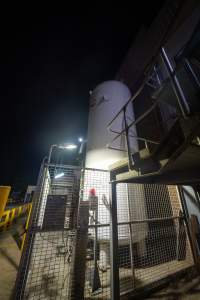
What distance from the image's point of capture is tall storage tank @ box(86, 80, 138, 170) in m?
4.55

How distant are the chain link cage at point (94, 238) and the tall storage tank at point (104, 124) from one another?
1.08m

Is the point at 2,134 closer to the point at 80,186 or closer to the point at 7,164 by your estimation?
the point at 7,164

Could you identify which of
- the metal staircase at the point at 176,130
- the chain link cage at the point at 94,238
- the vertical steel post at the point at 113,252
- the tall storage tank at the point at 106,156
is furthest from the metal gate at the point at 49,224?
the metal staircase at the point at 176,130

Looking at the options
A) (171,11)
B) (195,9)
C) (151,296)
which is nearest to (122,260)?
(151,296)

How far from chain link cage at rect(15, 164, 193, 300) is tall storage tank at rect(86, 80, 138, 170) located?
108 centimetres

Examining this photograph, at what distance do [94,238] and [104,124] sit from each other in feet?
12.6

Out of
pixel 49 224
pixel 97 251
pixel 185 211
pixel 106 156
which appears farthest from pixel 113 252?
pixel 185 211

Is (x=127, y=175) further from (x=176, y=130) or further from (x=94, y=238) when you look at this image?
(x=94, y=238)

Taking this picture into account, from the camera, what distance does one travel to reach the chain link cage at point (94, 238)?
88.0 inches

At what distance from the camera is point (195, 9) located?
4.78 m

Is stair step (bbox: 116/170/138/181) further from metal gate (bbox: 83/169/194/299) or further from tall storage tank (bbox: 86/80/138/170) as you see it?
tall storage tank (bbox: 86/80/138/170)

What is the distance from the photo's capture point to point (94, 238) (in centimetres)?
290

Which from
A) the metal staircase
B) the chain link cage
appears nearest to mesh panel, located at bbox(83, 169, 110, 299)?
the chain link cage

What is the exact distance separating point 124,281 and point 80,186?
2.45 m
